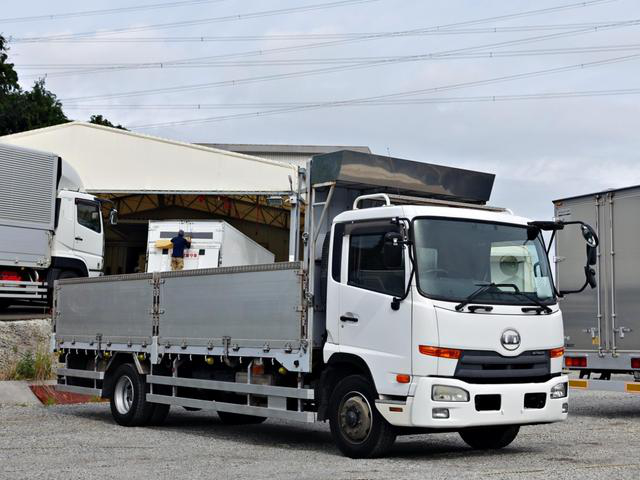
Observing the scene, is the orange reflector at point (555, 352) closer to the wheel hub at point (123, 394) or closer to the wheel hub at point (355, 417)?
the wheel hub at point (355, 417)

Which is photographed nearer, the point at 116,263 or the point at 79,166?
the point at 79,166

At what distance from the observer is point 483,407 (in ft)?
32.1

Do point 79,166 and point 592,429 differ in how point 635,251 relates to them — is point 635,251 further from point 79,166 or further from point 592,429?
point 79,166

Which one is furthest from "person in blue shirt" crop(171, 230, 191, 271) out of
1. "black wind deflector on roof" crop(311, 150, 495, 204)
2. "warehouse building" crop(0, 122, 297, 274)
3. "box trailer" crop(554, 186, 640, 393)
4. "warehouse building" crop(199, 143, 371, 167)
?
"warehouse building" crop(199, 143, 371, 167)

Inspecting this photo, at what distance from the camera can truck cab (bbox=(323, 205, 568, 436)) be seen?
9.71 meters

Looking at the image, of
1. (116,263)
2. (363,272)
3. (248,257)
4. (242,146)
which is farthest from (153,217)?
(363,272)

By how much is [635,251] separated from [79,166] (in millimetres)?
21952

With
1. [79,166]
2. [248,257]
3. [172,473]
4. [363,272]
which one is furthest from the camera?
[79,166]

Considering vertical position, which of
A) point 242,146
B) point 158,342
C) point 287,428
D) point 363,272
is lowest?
point 287,428

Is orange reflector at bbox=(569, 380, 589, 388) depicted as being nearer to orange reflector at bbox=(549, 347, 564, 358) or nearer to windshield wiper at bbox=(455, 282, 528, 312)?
orange reflector at bbox=(549, 347, 564, 358)

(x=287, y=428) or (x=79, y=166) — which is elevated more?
(x=79, y=166)

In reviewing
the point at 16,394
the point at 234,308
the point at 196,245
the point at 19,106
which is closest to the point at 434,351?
the point at 234,308

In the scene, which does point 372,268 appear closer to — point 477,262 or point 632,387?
point 477,262

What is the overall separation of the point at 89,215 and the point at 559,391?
54.3ft
